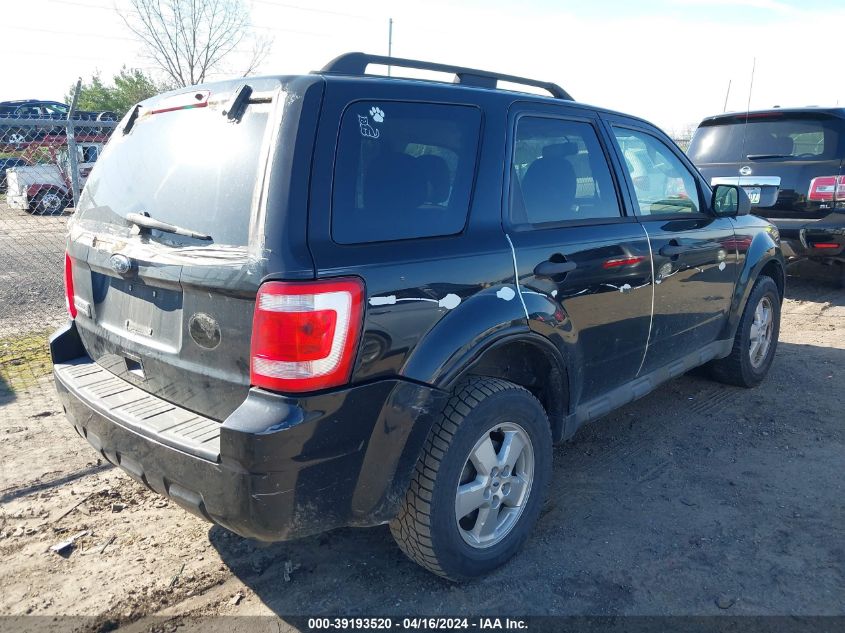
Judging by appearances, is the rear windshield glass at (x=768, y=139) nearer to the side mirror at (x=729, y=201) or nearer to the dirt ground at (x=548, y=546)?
the side mirror at (x=729, y=201)

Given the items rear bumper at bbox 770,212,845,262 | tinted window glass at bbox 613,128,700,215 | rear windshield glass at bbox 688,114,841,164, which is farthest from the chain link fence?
rear bumper at bbox 770,212,845,262

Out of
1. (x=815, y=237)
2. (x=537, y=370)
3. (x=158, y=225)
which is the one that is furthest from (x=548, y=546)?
(x=815, y=237)

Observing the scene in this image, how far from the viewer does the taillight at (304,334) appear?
2.12 m

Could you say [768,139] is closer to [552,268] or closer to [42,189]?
[552,268]

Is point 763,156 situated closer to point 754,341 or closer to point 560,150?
point 754,341

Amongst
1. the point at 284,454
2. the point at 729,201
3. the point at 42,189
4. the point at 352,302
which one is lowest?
the point at 284,454

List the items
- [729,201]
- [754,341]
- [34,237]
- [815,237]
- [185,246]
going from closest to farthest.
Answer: [185,246] → [729,201] → [754,341] → [815,237] → [34,237]

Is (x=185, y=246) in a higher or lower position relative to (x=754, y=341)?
higher

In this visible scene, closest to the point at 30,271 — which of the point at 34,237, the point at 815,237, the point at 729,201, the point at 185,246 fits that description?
the point at 34,237

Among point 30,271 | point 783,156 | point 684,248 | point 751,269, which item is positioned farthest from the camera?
point 30,271

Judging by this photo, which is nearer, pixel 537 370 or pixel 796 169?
pixel 537 370

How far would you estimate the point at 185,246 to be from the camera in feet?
7.86

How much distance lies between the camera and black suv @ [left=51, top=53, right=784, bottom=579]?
2.18 m

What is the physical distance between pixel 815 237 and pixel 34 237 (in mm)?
11079
